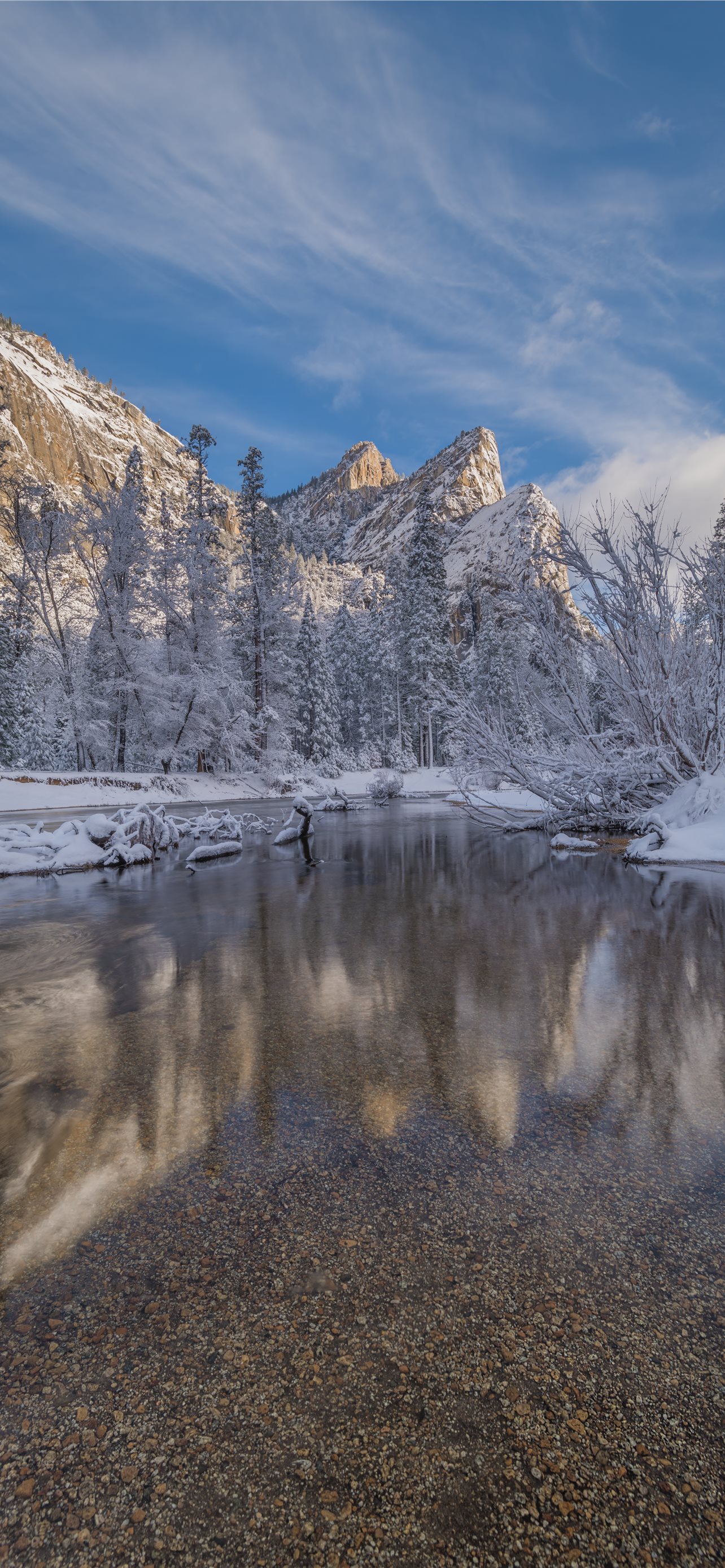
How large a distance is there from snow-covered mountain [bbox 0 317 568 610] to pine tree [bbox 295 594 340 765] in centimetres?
2643

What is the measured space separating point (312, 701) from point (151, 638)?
54.0 feet

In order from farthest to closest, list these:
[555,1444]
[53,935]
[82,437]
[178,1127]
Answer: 1. [82,437]
2. [53,935]
3. [178,1127]
4. [555,1444]

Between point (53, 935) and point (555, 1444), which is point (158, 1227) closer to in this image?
point (555, 1444)

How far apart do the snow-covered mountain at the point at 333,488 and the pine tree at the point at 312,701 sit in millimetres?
26426

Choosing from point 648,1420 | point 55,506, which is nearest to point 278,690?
point 55,506

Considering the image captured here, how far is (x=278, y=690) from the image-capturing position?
Result: 37.7 meters

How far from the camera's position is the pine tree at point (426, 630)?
144ft

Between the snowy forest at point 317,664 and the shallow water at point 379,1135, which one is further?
the snowy forest at point 317,664

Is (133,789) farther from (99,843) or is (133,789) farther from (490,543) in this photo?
(490,543)

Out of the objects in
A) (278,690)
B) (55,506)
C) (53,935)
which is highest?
(55,506)

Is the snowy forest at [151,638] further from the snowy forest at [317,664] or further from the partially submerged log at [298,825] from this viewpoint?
the partially submerged log at [298,825]

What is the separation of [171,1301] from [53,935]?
17.0 feet

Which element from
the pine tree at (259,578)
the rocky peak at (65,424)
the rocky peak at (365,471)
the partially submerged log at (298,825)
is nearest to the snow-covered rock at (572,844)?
the partially submerged log at (298,825)

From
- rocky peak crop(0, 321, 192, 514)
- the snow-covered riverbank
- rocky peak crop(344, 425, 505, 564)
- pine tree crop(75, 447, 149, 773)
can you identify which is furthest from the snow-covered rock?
rocky peak crop(344, 425, 505, 564)
